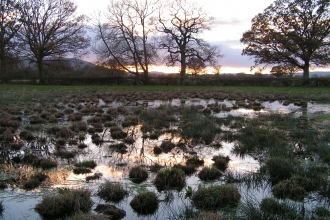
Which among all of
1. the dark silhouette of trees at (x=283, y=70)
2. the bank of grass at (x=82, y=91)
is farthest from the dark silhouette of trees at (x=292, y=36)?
the bank of grass at (x=82, y=91)

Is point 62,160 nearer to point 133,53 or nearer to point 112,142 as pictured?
point 112,142

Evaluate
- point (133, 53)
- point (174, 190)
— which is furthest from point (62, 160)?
point (133, 53)

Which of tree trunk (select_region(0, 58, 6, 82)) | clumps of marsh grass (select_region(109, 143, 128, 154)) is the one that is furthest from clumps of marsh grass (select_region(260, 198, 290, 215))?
tree trunk (select_region(0, 58, 6, 82))

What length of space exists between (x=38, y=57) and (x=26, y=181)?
39697mm

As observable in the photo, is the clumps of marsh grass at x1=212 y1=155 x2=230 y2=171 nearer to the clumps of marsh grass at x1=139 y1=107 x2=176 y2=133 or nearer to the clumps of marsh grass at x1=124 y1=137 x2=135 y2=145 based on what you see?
the clumps of marsh grass at x1=124 y1=137 x2=135 y2=145

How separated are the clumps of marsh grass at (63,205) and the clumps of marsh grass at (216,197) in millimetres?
1198

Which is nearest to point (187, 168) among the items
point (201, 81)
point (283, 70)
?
point (201, 81)

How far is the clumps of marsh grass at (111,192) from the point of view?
340cm

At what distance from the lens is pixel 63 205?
3080 mm

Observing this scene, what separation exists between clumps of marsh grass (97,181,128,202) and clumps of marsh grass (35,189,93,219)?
0.23 m

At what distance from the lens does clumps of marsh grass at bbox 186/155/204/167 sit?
4.59m

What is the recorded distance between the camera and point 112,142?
606 cm

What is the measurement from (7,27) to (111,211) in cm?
4294

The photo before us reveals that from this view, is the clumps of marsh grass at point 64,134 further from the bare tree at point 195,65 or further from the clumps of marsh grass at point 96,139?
the bare tree at point 195,65
